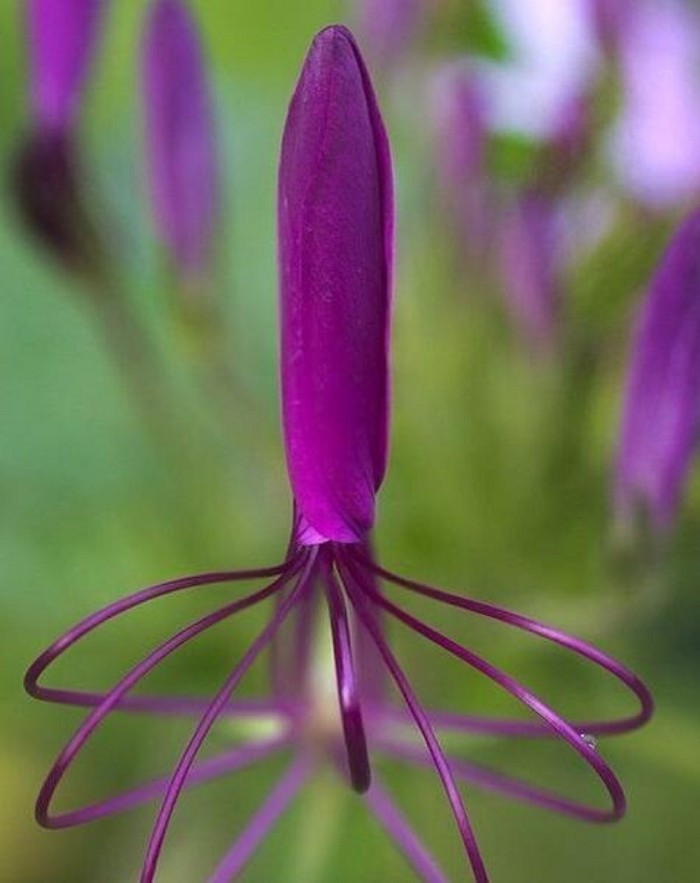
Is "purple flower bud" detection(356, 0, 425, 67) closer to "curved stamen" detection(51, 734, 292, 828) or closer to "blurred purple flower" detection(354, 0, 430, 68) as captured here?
"blurred purple flower" detection(354, 0, 430, 68)

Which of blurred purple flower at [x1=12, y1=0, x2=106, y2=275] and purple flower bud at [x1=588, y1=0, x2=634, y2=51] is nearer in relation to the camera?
blurred purple flower at [x1=12, y1=0, x2=106, y2=275]

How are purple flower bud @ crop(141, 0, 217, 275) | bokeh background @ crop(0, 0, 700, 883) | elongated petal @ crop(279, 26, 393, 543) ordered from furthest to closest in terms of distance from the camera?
bokeh background @ crop(0, 0, 700, 883) < purple flower bud @ crop(141, 0, 217, 275) < elongated petal @ crop(279, 26, 393, 543)

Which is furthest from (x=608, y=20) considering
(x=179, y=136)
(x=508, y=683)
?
(x=508, y=683)

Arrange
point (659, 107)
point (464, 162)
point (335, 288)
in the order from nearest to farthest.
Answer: point (335, 288) < point (464, 162) < point (659, 107)

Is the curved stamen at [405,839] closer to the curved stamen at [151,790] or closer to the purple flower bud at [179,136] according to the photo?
the curved stamen at [151,790]

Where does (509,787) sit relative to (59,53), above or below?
below

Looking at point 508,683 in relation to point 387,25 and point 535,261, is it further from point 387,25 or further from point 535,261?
point 387,25

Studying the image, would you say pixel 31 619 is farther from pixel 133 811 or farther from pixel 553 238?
pixel 553 238

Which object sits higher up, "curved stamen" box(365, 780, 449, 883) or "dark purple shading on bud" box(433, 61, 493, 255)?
"dark purple shading on bud" box(433, 61, 493, 255)

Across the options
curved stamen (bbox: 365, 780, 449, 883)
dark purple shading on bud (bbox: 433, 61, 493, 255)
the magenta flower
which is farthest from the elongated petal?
dark purple shading on bud (bbox: 433, 61, 493, 255)
